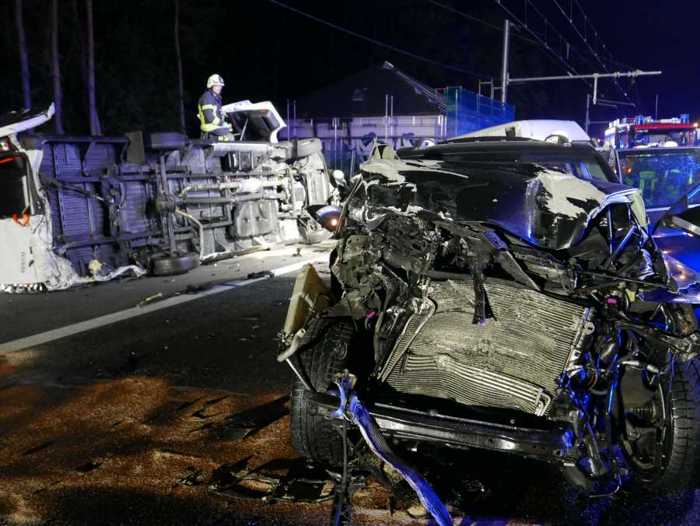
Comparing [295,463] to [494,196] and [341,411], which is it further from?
[494,196]

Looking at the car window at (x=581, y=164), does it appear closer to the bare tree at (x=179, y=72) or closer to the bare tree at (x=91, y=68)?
the bare tree at (x=91, y=68)

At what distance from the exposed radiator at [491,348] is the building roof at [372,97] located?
2743 centimetres

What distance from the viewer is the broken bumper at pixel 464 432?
2670 millimetres

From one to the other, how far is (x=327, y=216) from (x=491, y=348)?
159 cm

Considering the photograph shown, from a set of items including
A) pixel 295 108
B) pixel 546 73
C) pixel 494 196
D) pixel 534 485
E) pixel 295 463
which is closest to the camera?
pixel 494 196

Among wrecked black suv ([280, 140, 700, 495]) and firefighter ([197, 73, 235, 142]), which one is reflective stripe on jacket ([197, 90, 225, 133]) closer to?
firefighter ([197, 73, 235, 142])

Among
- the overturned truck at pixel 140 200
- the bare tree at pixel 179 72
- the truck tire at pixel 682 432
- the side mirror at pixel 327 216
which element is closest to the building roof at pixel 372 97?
the bare tree at pixel 179 72

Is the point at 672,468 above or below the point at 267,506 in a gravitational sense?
above

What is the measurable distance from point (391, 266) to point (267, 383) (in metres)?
1.94

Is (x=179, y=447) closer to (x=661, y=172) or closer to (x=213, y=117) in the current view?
(x=661, y=172)

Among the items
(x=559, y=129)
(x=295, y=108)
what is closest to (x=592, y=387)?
(x=559, y=129)

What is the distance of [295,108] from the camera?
32.8 meters

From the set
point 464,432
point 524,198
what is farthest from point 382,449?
point 524,198

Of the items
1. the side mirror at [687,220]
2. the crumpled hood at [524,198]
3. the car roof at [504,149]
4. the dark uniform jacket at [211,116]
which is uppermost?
the dark uniform jacket at [211,116]
